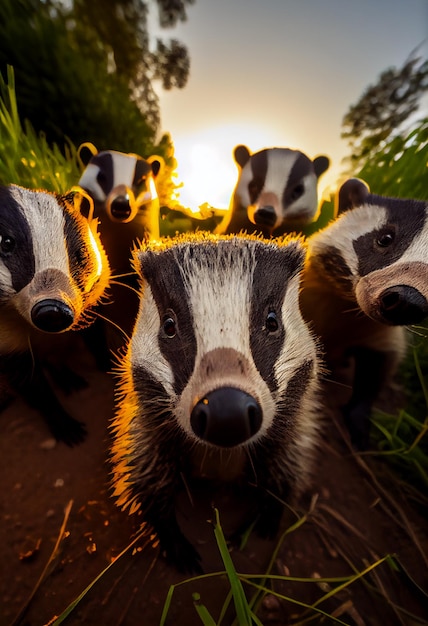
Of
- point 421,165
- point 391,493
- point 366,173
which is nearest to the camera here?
point 391,493

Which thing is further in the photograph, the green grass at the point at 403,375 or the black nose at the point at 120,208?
the black nose at the point at 120,208

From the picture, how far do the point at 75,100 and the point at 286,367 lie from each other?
267cm

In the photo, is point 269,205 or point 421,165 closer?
point 421,165

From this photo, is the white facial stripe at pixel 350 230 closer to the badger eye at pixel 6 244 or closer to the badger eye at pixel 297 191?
the badger eye at pixel 297 191

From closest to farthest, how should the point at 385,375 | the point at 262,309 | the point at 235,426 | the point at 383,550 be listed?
the point at 235,426, the point at 262,309, the point at 383,550, the point at 385,375

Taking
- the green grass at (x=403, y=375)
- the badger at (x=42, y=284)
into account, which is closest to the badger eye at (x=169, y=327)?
the badger at (x=42, y=284)

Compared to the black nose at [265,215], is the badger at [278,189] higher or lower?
higher

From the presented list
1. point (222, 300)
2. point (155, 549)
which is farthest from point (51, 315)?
point (155, 549)

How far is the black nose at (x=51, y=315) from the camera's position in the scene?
0.90 meters

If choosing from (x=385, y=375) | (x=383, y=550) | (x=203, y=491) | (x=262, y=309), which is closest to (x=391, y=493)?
(x=383, y=550)

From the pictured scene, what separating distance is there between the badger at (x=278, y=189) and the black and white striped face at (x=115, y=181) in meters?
0.59

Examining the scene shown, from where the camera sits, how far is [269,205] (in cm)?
185

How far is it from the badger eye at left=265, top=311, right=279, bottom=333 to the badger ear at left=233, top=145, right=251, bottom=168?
1.76m

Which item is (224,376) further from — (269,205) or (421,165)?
(421,165)
